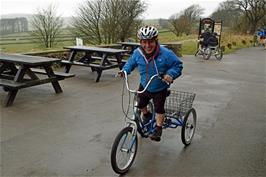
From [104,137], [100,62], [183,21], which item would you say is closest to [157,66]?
[104,137]

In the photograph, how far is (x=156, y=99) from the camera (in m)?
4.43

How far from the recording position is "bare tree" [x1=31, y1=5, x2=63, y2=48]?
30188 millimetres

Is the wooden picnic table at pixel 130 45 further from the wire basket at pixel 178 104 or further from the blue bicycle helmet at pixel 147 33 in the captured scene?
the blue bicycle helmet at pixel 147 33

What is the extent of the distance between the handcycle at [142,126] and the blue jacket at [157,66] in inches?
6.3

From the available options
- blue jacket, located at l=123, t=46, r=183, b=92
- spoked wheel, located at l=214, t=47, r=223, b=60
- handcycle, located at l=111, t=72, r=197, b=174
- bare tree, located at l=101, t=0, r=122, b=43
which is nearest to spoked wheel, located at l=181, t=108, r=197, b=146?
handcycle, located at l=111, t=72, r=197, b=174

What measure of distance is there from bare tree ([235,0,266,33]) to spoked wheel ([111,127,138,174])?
4790 centimetres

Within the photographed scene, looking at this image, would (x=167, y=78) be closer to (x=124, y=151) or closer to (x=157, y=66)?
(x=157, y=66)

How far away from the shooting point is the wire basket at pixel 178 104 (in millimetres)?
4879

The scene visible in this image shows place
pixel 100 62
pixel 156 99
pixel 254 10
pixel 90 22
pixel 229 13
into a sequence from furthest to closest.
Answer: pixel 229 13
pixel 254 10
pixel 90 22
pixel 100 62
pixel 156 99

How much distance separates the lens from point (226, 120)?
651 centimetres

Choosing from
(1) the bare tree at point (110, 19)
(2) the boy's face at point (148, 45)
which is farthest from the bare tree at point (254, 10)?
(2) the boy's face at point (148, 45)

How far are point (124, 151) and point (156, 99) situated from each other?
2.74 feet

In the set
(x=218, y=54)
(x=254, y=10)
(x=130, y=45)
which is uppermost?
(x=254, y=10)

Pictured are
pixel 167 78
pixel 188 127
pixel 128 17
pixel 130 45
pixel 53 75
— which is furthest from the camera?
pixel 128 17
